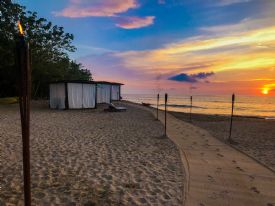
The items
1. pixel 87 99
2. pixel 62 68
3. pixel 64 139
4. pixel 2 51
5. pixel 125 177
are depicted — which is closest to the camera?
pixel 125 177

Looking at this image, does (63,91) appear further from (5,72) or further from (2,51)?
(5,72)

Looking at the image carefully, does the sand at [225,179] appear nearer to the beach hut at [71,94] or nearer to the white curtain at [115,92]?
the beach hut at [71,94]

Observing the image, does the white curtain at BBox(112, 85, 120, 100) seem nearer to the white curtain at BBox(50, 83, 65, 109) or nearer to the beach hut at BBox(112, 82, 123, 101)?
the beach hut at BBox(112, 82, 123, 101)

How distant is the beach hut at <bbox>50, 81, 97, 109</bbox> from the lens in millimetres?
26344

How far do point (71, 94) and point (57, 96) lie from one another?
1550 millimetres

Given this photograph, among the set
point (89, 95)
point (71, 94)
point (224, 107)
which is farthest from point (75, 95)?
point (224, 107)

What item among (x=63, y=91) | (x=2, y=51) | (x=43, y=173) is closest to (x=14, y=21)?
(x=2, y=51)

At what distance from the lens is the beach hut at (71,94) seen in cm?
2634

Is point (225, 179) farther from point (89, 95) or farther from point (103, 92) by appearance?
point (103, 92)

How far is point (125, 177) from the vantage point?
654 centimetres

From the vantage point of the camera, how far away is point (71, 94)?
87.2 ft

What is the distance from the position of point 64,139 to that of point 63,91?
15849mm

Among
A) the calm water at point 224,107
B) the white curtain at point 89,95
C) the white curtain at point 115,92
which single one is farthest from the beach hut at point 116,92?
the white curtain at point 89,95

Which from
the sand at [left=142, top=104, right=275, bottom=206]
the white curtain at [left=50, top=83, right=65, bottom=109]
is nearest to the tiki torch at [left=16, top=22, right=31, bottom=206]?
the sand at [left=142, top=104, right=275, bottom=206]
